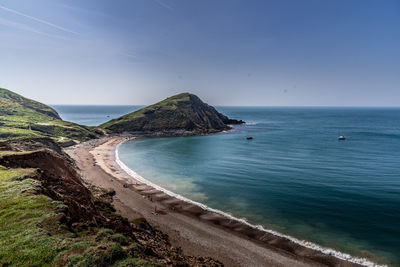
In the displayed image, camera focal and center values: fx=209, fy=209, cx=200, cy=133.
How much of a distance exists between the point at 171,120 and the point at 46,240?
141291 mm

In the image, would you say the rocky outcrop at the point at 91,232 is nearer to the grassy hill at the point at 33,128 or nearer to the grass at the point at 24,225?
the grass at the point at 24,225

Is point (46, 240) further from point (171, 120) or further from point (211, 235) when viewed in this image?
point (171, 120)

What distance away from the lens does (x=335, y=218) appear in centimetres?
3266

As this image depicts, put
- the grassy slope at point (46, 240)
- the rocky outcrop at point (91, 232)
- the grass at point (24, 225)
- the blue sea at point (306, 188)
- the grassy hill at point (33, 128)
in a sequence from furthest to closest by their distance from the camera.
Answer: the grassy hill at point (33, 128) → the blue sea at point (306, 188) → the rocky outcrop at point (91, 232) → the grass at point (24, 225) → the grassy slope at point (46, 240)

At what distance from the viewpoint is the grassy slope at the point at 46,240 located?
1341 cm

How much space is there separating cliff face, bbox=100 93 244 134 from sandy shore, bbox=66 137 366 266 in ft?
334

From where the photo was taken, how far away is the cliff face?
14541 centimetres

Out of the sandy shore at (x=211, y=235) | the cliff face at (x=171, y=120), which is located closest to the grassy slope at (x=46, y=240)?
the sandy shore at (x=211, y=235)

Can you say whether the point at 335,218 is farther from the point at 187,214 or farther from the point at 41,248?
the point at 41,248

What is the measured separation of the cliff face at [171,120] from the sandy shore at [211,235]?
334ft

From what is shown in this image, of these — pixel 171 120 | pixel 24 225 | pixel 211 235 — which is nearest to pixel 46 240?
pixel 24 225

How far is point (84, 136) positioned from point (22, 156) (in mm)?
89327

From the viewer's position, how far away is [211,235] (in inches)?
1150

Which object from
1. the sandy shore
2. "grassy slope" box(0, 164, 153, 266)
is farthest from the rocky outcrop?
the sandy shore
